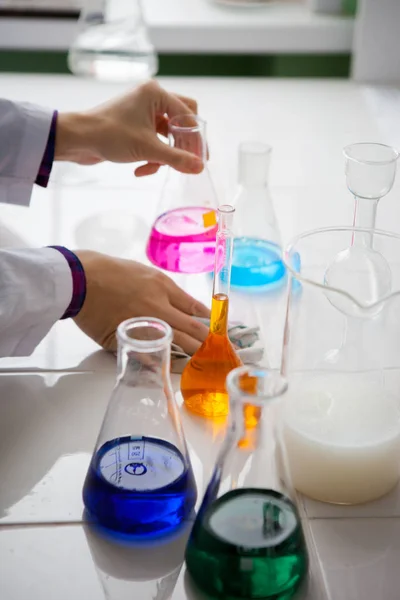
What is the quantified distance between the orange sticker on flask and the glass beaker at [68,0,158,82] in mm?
751

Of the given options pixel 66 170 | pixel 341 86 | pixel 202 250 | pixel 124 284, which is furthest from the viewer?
pixel 341 86

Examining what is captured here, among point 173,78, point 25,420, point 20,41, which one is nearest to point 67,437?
point 25,420

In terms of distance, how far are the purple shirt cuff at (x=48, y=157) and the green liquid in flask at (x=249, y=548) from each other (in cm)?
75

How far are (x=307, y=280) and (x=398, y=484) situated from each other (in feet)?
0.78

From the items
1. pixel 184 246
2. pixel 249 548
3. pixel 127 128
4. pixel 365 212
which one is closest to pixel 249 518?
pixel 249 548

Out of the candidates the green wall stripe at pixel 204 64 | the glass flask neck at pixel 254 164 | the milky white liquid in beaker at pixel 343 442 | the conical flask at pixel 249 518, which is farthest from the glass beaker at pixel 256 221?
the green wall stripe at pixel 204 64

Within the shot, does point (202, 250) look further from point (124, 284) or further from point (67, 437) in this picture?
point (67, 437)

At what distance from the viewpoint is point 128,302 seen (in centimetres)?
117

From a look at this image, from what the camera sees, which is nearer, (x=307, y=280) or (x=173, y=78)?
(x=307, y=280)

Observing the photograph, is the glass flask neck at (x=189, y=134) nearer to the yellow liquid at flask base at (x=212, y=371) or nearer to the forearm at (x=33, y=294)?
the forearm at (x=33, y=294)

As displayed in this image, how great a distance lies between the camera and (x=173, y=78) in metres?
2.12

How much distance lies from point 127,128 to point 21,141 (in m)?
0.16

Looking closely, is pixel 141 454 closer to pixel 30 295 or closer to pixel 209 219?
pixel 30 295

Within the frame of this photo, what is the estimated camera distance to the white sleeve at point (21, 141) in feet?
4.50
